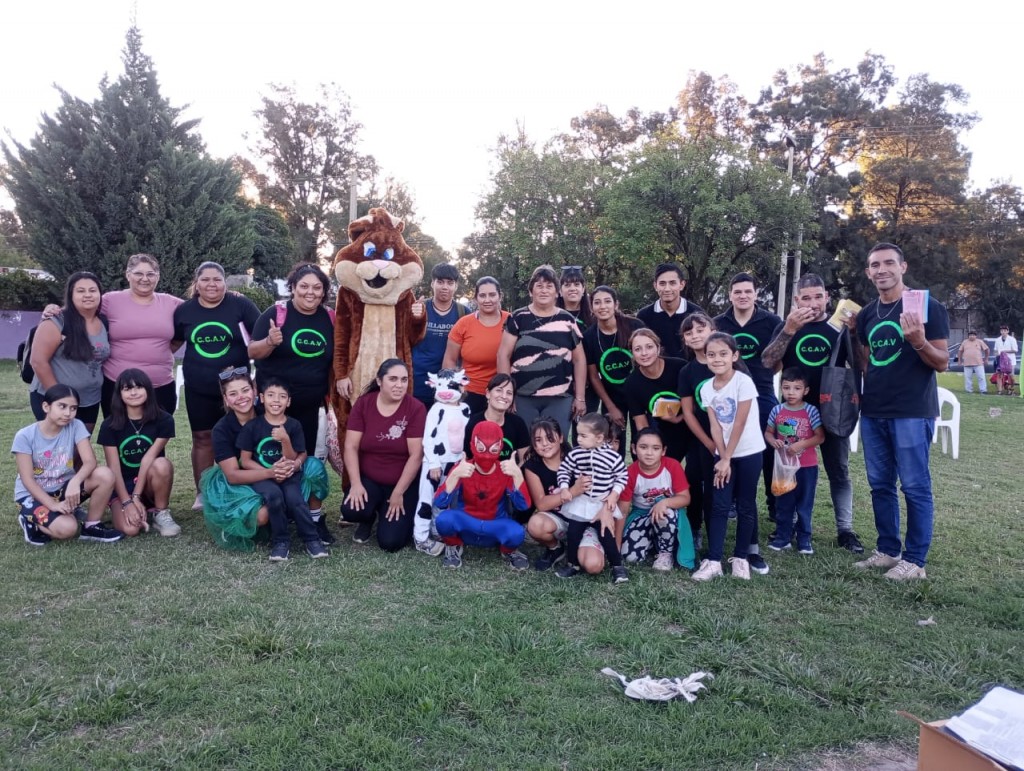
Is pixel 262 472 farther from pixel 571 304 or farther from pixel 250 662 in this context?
pixel 571 304

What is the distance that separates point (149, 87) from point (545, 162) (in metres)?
12.6

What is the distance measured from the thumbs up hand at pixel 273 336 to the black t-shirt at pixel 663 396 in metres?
2.44

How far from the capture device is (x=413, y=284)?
543 cm

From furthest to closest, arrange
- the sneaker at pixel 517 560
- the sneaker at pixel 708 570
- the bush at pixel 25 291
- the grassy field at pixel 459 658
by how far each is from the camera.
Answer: the bush at pixel 25 291 < the sneaker at pixel 517 560 < the sneaker at pixel 708 570 < the grassy field at pixel 459 658

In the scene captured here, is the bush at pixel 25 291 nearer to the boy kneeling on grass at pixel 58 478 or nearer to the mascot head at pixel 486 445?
the boy kneeling on grass at pixel 58 478

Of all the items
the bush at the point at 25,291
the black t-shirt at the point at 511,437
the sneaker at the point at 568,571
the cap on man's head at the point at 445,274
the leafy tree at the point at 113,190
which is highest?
the leafy tree at the point at 113,190

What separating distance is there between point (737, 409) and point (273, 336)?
311 centimetres

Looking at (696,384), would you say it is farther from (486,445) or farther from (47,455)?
(47,455)

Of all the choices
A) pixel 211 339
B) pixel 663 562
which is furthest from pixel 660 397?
pixel 211 339

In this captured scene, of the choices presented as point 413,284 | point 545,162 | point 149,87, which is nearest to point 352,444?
point 413,284

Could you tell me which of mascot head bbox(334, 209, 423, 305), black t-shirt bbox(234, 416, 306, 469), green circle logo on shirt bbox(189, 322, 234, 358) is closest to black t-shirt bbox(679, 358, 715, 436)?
Result: mascot head bbox(334, 209, 423, 305)

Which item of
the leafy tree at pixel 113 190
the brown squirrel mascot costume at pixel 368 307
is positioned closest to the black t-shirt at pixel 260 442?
the brown squirrel mascot costume at pixel 368 307

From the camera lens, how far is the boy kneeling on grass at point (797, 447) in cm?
489

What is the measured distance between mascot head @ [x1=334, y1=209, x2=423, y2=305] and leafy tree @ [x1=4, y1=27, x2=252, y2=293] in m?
16.7
